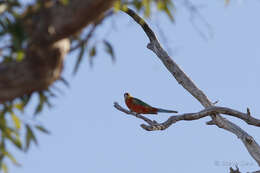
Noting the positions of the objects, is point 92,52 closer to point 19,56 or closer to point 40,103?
point 40,103

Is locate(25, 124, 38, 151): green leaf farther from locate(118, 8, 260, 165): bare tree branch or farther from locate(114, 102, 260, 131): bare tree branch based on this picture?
locate(118, 8, 260, 165): bare tree branch

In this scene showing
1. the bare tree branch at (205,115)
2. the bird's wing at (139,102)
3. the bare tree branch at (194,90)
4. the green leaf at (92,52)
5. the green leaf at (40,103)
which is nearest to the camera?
the green leaf at (92,52)

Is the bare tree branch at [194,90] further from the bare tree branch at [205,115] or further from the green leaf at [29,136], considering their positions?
the green leaf at [29,136]

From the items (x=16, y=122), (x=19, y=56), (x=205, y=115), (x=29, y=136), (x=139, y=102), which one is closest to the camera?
(x=19, y=56)

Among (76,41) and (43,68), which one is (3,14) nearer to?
(76,41)

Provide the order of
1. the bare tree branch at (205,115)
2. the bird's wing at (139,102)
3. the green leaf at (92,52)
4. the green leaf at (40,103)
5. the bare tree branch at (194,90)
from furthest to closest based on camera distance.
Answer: the bird's wing at (139,102)
the bare tree branch at (194,90)
the bare tree branch at (205,115)
the green leaf at (40,103)
the green leaf at (92,52)

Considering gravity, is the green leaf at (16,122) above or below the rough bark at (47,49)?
above

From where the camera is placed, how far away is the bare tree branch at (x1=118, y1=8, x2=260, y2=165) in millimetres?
6258

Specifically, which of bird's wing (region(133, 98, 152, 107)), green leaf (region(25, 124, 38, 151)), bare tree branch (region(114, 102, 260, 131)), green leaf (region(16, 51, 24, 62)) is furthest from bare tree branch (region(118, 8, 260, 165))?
green leaf (region(16, 51, 24, 62))

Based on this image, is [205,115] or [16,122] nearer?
[16,122]

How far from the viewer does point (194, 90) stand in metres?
6.77

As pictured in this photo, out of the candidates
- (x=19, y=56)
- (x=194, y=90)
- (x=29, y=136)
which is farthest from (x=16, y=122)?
(x=194, y=90)

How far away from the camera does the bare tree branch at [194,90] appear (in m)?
6.26

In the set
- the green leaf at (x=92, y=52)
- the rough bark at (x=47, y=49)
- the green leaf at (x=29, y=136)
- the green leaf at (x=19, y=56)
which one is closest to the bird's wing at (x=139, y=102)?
the green leaf at (x=29, y=136)
